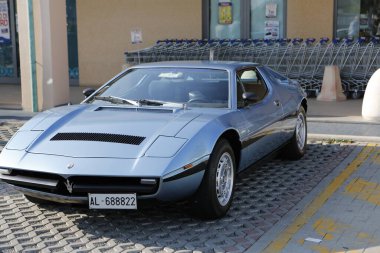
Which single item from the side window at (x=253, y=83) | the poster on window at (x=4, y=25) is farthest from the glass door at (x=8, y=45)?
the side window at (x=253, y=83)

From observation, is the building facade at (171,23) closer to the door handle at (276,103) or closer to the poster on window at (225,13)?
the poster on window at (225,13)

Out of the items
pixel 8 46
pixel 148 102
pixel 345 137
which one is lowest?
pixel 345 137

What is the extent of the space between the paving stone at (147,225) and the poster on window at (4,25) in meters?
11.4

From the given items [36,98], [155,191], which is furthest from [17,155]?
[36,98]

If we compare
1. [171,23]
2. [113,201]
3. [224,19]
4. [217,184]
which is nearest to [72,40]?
[171,23]

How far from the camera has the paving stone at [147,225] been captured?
459 cm

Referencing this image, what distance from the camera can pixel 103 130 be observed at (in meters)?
5.02

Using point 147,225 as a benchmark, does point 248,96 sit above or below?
above

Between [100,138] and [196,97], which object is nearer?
[100,138]

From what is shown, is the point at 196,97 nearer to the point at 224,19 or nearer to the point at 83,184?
the point at 83,184

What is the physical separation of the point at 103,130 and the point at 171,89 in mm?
1140

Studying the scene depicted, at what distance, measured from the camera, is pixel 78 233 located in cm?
488

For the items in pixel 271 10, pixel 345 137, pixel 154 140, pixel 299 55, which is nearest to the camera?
pixel 154 140

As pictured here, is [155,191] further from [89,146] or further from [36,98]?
[36,98]
